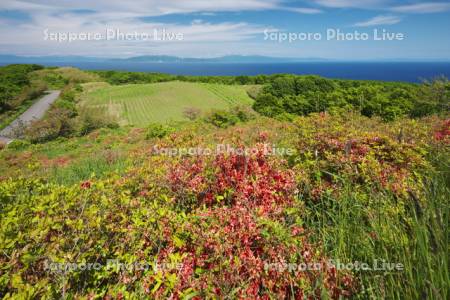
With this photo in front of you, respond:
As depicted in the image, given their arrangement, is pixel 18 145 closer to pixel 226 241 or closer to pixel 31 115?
pixel 31 115

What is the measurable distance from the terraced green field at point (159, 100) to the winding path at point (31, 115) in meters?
9.77

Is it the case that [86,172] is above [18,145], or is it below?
above

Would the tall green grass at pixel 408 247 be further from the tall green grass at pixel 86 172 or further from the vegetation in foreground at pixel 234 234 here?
the tall green grass at pixel 86 172

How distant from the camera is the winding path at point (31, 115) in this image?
4691 centimetres

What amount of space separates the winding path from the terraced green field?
9.77m

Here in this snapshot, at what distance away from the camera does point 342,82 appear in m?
76.2

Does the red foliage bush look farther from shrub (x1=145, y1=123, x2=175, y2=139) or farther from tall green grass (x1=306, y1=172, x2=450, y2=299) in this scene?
shrub (x1=145, y1=123, x2=175, y2=139)

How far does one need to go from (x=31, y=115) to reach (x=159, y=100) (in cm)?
2927

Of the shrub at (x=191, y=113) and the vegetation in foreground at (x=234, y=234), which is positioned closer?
the vegetation in foreground at (x=234, y=234)

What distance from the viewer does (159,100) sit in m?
64.9

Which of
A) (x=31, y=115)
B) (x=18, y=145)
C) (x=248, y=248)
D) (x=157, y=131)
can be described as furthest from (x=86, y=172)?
(x=31, y=115)

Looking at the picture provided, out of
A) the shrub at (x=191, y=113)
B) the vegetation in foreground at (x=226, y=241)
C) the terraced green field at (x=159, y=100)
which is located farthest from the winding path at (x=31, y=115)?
the vegetation in foreground at (x=226, y=241)

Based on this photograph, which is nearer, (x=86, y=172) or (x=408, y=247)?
(x=408, y=247)

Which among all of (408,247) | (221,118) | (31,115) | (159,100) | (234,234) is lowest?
(234,234)
